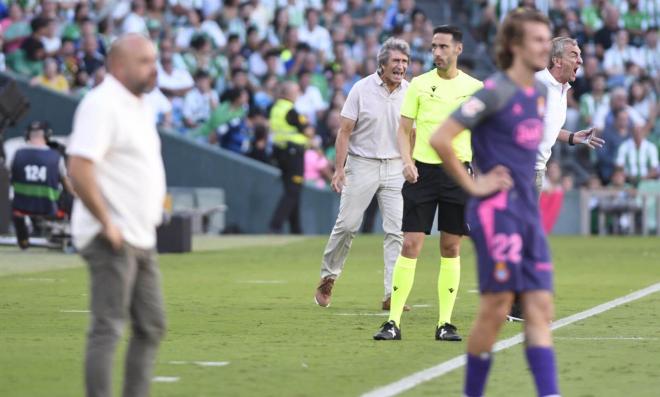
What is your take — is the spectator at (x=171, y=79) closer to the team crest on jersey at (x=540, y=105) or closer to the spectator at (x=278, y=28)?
the spectator at (x=278, y=28)

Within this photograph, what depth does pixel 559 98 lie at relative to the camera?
1212 centimetres

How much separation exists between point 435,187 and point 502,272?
377 centimetres

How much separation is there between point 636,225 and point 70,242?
1096 cm

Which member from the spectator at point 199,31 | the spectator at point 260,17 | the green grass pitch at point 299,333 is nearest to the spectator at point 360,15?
the spectator at point 260,17

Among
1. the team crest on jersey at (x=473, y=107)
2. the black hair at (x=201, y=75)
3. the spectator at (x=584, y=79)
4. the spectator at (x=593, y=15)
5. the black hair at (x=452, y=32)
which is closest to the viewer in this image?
the team crest on jersey at (x=473, y=107)

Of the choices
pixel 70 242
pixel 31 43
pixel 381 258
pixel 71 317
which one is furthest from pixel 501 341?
pixel 31 43

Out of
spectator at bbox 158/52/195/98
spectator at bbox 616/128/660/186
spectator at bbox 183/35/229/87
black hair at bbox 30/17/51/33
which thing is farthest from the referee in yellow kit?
spectator at bbox 616/128/660/186

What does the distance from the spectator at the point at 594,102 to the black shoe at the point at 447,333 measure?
A: 61.7 feet

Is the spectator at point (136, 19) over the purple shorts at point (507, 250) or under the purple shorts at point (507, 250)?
over

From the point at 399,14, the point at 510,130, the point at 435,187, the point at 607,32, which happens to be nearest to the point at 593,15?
the point at 607,32

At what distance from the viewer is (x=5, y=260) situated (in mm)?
20078

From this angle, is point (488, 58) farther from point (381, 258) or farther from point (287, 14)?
point (381, 258)

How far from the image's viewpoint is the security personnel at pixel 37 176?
21.2 m

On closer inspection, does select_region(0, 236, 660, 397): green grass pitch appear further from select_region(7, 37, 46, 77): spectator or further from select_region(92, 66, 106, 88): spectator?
select_region(7, 37, 46, 77): spectator
